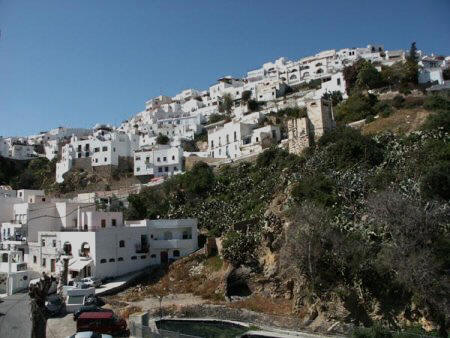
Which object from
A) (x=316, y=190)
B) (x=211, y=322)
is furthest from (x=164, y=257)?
(x=316, y=190)

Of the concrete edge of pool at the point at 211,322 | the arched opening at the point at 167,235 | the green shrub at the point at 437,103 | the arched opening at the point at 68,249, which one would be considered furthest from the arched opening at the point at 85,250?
the green shrub at the point at 437,103

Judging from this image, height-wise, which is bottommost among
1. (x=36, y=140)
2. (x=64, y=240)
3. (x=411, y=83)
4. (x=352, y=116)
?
(x=64, y=240)

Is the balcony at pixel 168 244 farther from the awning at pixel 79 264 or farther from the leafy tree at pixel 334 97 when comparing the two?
the leafy tree at pixel 334 97

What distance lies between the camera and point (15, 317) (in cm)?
2008

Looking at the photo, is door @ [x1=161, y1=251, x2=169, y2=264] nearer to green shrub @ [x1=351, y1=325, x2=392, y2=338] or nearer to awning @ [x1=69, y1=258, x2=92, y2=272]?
awning @ [x1=69, y1=258, x2=92, y2=272]

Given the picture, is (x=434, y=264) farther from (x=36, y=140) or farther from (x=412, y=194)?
(x=36, y=140)

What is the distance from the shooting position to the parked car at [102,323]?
16.3 metres

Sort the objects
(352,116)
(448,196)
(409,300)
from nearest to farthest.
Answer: (409,300) → (448,196) → (352,116)

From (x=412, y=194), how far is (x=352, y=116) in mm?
20351

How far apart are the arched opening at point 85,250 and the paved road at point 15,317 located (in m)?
4.57

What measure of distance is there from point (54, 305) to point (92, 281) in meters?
5.56

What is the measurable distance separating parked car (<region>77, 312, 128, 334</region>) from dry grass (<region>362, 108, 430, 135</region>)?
25630mm

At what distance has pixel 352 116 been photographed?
1667 inches

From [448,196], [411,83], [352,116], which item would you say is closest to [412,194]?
[448,196]
